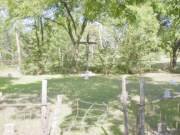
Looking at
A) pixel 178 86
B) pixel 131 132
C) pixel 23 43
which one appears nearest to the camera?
pixel 131 132

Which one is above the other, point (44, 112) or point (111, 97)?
point (44, 112)

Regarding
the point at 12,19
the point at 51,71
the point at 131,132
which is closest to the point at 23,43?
the point at 12,19

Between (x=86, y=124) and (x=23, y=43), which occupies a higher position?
(x=23, y=43)

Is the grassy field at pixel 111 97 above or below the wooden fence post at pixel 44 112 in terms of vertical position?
below

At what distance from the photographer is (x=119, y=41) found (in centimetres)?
1912

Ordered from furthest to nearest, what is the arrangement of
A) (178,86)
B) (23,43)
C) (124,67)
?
(23,43), (124,67), (178,86)

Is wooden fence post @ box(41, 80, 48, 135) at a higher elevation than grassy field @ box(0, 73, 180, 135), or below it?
higher

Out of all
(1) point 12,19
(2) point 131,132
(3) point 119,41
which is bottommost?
(2) point 131,132

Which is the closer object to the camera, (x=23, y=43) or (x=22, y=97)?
(x=22, y=97)

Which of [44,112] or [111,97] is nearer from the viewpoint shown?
[44,112]

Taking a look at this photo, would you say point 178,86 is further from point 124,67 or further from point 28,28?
point 28,28

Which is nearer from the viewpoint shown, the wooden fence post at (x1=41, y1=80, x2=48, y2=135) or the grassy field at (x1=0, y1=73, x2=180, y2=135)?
the wooden fence post at (x1=41, y1=80, x2=48, y2=135)

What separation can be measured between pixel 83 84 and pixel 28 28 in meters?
12.0

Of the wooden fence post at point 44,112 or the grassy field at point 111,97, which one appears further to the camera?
the grassy field at point 111,97
